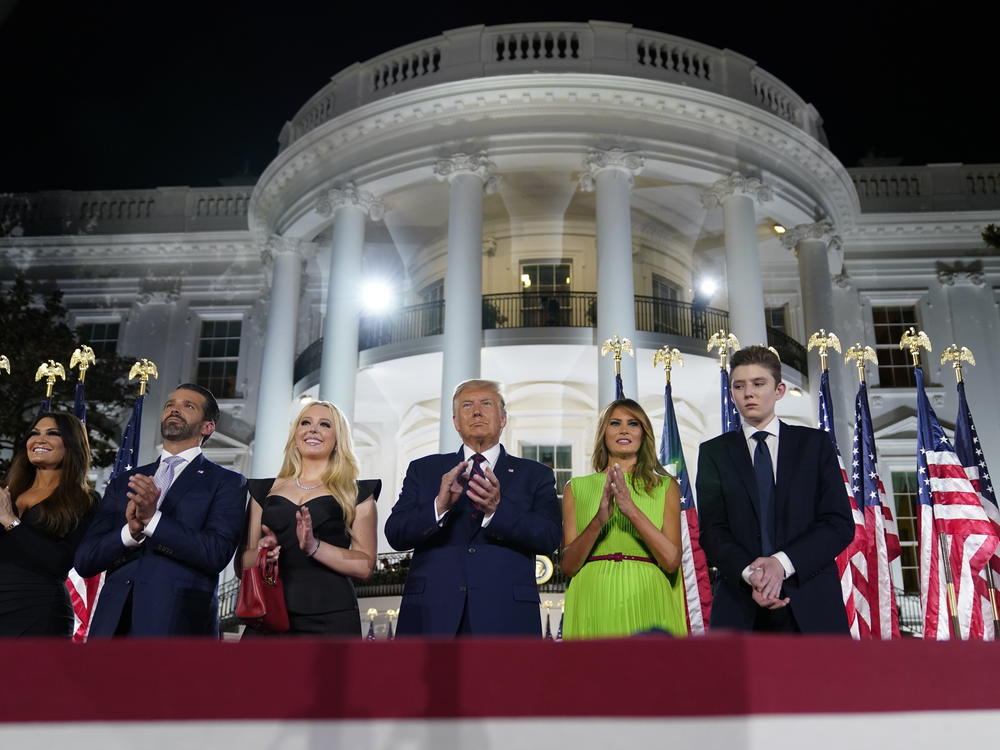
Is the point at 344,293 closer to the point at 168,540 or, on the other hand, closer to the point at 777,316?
the point at 777,316

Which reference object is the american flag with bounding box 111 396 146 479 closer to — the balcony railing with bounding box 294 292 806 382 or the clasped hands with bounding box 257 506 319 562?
the balcony railing with bounding box 294 292 806 382

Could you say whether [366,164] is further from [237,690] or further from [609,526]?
[237,690]

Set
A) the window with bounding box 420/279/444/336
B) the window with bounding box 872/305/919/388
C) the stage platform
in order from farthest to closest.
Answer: the window with bounding box 872/305/919/388 → the window with bounding box 420/279/444/336 → the stage platform

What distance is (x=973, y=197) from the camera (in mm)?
23953

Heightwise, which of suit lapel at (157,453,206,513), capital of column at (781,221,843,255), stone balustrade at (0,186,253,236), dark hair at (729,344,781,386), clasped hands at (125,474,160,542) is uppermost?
stone balustrade at (0,186,253,236)

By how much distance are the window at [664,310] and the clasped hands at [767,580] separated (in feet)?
54.0

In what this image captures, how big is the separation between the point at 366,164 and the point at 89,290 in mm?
10127

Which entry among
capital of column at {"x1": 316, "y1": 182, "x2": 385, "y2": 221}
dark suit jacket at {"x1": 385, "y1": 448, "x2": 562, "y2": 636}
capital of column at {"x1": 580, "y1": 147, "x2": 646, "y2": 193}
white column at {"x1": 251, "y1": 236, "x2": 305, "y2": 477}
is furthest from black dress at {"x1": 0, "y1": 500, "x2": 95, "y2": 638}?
capital of column at {"x1": 316, "y1": 182, "x2": 385, "y2": 221}

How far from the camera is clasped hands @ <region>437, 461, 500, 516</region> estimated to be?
4.07m

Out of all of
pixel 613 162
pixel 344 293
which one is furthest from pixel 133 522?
pixel 613 162

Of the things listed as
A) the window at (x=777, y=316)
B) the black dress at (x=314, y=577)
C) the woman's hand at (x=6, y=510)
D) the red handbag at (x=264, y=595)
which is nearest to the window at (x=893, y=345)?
the window at (x=777, y=316)

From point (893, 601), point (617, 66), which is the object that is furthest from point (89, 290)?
point (893, 601)

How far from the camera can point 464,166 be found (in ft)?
60.4

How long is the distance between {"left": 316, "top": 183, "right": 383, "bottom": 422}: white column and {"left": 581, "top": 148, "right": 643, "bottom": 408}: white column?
4.74 m
